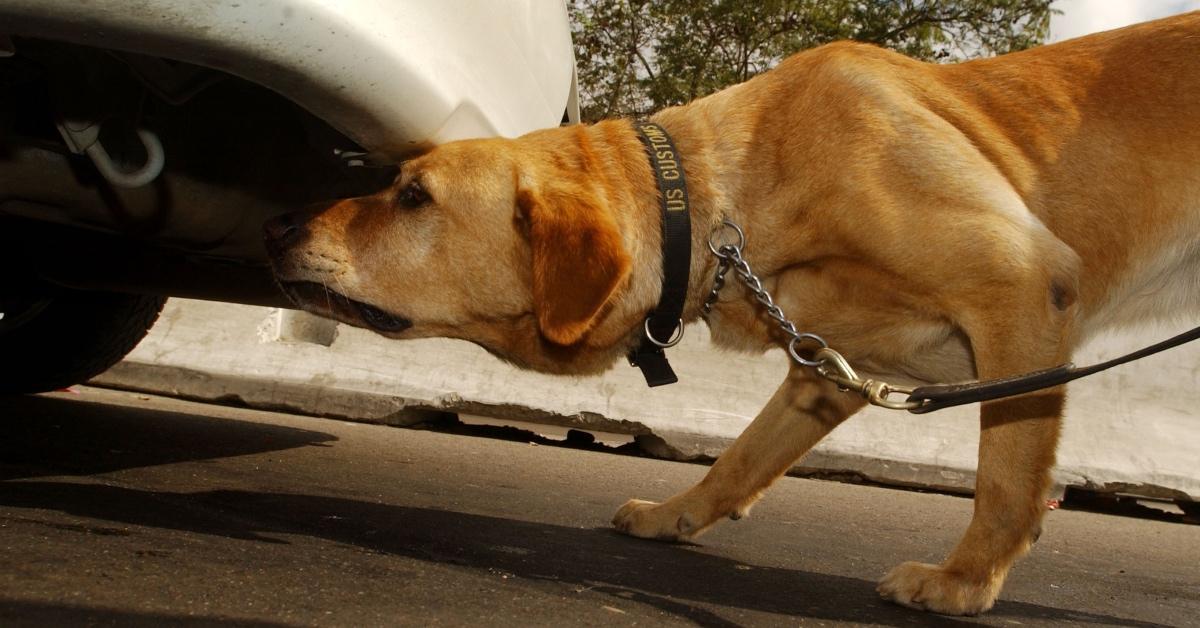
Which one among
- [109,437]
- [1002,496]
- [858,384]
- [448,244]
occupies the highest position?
[448,244]

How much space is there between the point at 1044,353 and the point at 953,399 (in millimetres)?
426

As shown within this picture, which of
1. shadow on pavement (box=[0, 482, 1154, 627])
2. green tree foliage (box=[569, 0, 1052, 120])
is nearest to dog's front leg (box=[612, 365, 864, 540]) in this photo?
shadow on pavement (box=[0, 482, 1154, 627])

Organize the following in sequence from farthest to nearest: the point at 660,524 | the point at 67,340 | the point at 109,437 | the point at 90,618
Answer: the point at 67,340 < the point at 109,437 < the point at 660,524 < the point at 90,618

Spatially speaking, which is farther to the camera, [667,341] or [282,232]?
[667,341]

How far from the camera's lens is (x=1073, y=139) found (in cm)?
290

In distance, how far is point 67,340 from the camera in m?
4.17

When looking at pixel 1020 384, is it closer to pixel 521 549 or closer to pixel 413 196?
pixel 521 549

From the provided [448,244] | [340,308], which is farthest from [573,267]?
[340,308]

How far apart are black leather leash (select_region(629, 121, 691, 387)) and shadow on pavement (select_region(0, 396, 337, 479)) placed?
5.36ft

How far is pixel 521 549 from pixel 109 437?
6.17ft

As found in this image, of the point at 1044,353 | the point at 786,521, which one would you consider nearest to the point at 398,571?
the point at 1044,353

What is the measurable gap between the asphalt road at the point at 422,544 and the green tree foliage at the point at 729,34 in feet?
48.8

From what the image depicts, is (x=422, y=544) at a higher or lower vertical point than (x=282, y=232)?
lower

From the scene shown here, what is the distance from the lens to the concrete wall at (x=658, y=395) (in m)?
5.48
